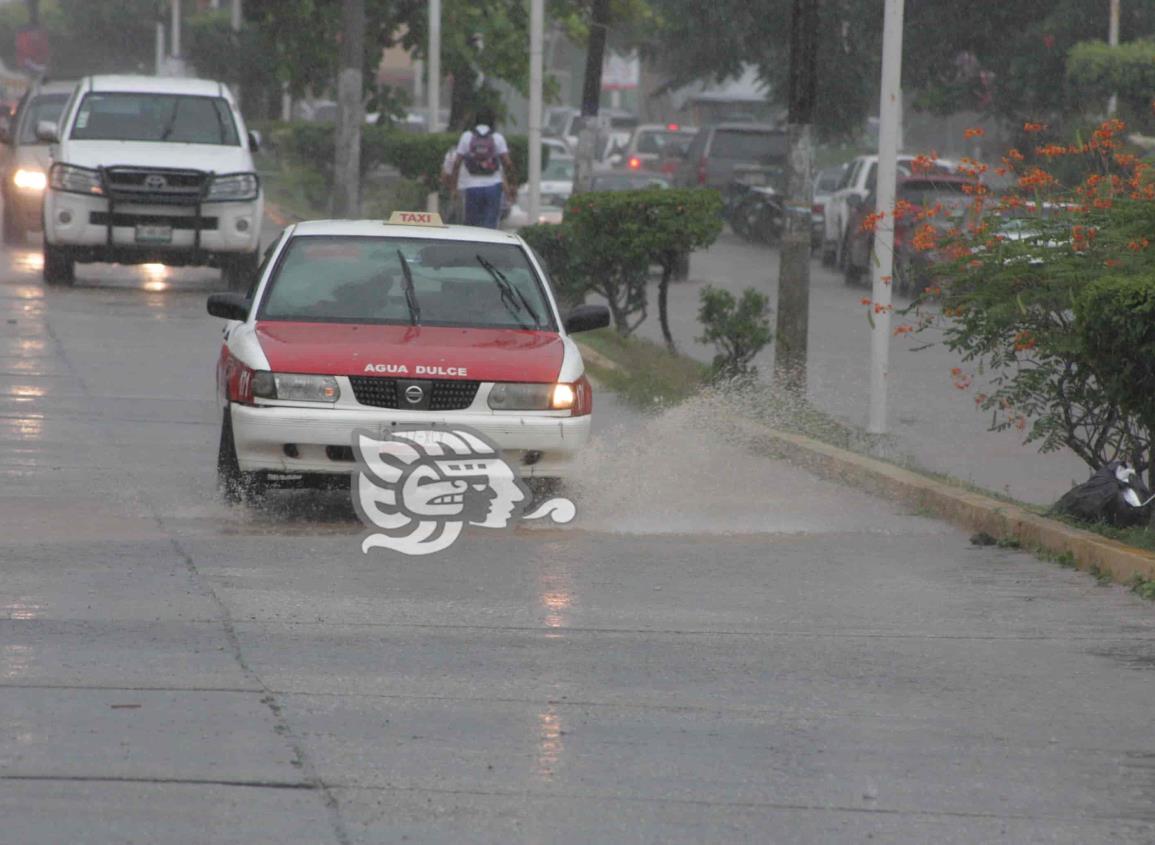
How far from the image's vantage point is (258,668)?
687cm

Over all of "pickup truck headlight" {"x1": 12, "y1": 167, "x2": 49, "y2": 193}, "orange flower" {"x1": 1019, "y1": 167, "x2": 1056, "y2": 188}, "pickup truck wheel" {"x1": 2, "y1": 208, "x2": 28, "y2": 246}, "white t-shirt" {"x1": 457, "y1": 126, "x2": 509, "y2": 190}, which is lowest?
"pickup truck wheel" {"x1": 2, "y1": 208, "x2": 28, "y2": 246}

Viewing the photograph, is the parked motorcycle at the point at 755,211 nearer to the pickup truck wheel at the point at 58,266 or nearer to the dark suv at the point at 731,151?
the dark suv at the point at 731,151

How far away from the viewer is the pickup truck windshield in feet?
70.9

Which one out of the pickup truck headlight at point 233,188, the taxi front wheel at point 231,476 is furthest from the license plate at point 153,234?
the taxi front wheel at point 231,476

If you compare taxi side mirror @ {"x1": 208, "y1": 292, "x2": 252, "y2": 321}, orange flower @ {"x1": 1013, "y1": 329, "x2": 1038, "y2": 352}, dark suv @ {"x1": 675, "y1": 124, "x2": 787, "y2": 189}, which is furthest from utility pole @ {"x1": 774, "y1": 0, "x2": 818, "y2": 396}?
dark suv @ {"x1": 675, "y1": 124, "x2": 787, "y2": 189}

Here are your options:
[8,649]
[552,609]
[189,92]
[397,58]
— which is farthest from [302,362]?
[397,58]

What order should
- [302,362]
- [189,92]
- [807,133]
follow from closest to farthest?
[302,362], [807,133], [189,92]

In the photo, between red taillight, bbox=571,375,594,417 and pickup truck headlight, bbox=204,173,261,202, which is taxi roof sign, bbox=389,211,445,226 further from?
pickup truck headlight, bbox=204,173,261,202

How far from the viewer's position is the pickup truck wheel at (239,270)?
70.9ft

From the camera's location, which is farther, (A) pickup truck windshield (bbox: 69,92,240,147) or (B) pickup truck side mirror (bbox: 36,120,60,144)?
(A) pickup truck windshield (bbox: 69,92,240,147)

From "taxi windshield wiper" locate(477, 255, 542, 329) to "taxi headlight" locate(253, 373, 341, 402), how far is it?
1418 mm

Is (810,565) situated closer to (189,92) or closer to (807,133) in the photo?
(807,133)

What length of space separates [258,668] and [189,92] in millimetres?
16096

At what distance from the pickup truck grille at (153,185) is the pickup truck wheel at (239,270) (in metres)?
0.93
